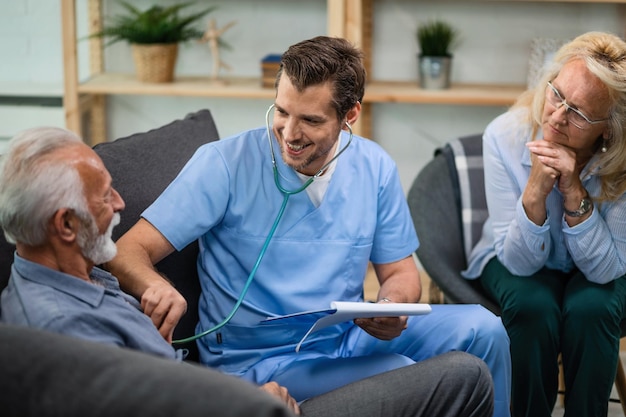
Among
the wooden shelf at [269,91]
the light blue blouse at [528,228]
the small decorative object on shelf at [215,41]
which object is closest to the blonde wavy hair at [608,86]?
the light blue blouse at [528,228]

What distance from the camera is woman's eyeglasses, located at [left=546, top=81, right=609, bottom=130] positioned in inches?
83.7

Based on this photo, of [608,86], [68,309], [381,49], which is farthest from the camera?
[381,49]

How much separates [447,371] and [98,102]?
2242 millimetres

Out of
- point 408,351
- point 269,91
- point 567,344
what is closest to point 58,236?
point 408,351

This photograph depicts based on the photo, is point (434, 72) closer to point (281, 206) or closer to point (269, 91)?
point (269, 91)

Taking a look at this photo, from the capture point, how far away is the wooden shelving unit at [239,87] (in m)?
3.17

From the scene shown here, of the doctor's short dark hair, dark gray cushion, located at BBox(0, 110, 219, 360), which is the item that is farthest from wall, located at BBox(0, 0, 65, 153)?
the doctor's short dark hair

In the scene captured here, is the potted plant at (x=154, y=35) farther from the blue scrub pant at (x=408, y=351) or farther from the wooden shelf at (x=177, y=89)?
the blue scrub pant at (x=408, y=351)

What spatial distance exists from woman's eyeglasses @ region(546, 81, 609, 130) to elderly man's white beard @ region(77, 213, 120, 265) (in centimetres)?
113

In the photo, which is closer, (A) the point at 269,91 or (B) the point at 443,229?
(B) the point at 443,229

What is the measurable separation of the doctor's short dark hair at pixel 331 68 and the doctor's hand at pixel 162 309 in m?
0.47

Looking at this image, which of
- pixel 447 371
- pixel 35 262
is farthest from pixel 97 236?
pixel 447 371

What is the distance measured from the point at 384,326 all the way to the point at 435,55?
1706mm

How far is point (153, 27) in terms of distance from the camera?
3234 millimetres
